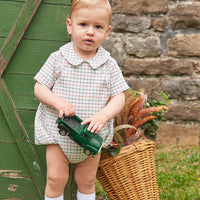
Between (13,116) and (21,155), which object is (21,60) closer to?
(13,116)

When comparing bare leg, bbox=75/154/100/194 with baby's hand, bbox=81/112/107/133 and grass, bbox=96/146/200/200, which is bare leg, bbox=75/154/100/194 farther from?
grass, bbox=96/146/200/200

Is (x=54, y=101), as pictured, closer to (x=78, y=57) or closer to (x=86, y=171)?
(x=78, y=57)

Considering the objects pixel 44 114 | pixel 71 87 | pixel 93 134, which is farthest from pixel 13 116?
pixel 93 134

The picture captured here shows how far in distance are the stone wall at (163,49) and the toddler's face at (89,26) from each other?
5.77ft

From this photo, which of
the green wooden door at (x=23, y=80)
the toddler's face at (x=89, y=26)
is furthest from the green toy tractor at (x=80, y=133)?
the green wooden door at (x=23, y=80)

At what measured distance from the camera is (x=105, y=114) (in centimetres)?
189

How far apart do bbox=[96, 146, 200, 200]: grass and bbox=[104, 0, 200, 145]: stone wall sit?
28 cm

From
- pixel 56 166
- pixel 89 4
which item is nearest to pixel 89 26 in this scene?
pixel 89 4

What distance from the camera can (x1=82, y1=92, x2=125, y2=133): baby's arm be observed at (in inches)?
70.2

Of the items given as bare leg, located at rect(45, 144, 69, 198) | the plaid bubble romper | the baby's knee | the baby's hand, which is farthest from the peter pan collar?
the baby's knee

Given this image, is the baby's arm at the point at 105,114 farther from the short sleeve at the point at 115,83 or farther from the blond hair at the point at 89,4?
the blond hair at the point at 89,4

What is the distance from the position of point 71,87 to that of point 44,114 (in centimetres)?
25

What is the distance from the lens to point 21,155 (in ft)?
7.66

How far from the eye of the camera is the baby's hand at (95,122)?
177 cm
